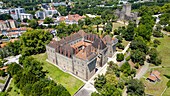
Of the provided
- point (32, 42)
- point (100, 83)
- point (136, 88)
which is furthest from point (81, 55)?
point (32, 42)

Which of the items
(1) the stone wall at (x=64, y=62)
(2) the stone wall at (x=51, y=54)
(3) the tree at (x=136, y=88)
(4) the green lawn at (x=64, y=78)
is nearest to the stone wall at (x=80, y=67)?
(1) the stone wall at (x=64, y=62)

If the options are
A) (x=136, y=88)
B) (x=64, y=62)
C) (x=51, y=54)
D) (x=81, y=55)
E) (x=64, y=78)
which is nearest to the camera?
(x=136, y=88)

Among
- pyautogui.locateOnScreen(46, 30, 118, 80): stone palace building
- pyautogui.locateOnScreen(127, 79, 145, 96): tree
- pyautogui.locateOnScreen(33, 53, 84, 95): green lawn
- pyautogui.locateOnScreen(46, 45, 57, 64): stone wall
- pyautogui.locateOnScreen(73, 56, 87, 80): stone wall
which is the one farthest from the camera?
pyautogui.locateOnScreen(46, 45, 57, 64): stone wall

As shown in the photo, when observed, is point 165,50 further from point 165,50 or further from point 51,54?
point 51,54

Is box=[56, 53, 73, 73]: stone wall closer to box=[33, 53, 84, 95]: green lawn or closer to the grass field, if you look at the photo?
box=[33, 53, 84, 95]: green lawn

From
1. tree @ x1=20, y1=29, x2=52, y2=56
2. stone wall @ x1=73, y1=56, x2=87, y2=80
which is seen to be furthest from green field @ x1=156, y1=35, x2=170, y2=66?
tree @ x1=20, y1=29, x2=52, y2=56

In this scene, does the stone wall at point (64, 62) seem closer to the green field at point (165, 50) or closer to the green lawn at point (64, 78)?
the green lawn at point (64, 78)

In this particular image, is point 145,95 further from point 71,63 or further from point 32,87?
point 32,87

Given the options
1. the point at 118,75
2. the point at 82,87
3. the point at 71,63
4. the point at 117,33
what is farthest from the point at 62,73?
the point at 117,33
